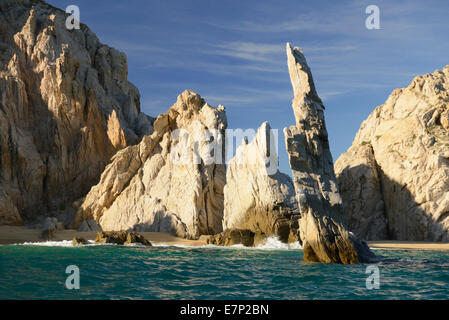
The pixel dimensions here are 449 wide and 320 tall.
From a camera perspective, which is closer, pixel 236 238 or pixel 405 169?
pixel 236 238

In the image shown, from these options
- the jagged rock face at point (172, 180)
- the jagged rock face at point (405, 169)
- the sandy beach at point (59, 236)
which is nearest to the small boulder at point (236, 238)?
the sandy beach at point (59, 236)

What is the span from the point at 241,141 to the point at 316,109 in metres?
14.3

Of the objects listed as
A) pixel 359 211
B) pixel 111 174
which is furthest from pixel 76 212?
pixel 359 211

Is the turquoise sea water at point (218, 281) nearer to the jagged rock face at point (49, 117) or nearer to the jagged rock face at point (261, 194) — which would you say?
the jagged rock face at point (261, 194)

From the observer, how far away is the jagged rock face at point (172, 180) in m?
38.8

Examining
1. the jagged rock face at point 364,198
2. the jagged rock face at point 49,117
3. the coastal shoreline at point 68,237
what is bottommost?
the coastal shoreline at point 68,237

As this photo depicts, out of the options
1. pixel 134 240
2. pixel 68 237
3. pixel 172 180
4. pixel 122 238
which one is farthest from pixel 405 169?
pixel 68 237

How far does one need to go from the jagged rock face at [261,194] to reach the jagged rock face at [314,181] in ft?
36.7

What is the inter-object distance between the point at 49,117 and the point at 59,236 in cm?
1720

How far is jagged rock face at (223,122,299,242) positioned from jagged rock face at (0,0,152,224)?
66.0 ft

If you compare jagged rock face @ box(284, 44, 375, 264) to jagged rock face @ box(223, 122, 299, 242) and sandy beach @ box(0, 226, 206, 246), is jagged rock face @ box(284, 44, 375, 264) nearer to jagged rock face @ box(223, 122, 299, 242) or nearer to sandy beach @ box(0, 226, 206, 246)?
jagged rock face @ box(223, 122, 299, 242)

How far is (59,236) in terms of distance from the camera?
121 feet

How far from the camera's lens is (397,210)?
39844 mm

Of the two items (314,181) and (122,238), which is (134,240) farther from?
(314,181)
